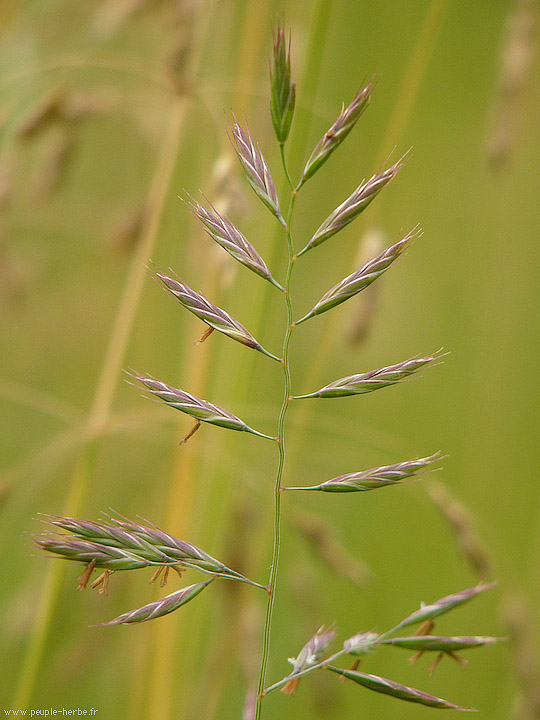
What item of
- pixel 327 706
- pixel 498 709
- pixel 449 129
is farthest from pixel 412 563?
pixel 449 129

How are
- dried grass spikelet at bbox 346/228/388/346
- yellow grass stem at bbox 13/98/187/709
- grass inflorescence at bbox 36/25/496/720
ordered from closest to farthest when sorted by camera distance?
grass inflorescence at bbox 36/25/496/720, yellow grass stem at bbox 13/98/187/709, dried grass spikelet at bbox 346/228/388/346

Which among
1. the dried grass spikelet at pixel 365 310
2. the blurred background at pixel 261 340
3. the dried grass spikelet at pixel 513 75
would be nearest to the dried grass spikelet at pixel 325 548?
the blurred background at pixel 261 340

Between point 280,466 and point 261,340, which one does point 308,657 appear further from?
point 261,340

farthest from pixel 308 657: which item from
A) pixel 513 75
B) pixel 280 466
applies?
pixel 513 75

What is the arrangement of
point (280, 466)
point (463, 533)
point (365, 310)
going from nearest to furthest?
point (280, 466) → point (463, 533) → point (365, 310)

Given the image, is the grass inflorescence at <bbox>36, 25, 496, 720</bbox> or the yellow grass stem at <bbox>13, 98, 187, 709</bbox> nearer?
the grass inflorescence at <bbox>36, 25, 496, 720</bbox>

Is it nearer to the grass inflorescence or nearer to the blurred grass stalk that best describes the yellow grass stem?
the blurred grass stalk

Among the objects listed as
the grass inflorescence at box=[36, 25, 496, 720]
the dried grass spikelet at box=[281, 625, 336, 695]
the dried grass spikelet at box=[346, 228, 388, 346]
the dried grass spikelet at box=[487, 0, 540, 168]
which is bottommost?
the dried grass spikelet at box=[281, 625, 336, 695]

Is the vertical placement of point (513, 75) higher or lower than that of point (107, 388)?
higher

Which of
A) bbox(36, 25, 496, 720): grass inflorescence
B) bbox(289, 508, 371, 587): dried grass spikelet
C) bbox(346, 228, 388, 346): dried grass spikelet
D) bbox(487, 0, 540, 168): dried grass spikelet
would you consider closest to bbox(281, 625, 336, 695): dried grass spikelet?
bbox(36, 25, 496, 720): grass inflorescence
